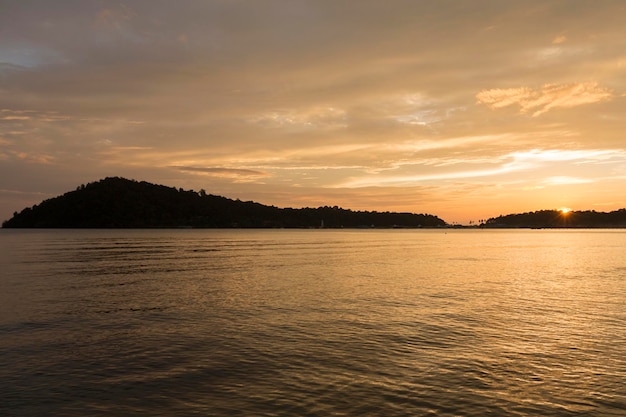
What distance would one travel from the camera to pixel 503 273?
69875 millimetres

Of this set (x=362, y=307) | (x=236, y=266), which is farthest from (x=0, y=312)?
(x=236, y=266)

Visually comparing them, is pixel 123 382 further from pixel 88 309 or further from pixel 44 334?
pixel 88 309

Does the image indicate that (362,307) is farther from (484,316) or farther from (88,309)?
(88,309)

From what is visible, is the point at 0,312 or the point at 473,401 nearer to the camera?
the point at 473,401

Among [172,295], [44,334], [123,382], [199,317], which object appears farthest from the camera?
[172,295]

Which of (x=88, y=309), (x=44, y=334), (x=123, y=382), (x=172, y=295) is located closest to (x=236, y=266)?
(x=172, y=295)

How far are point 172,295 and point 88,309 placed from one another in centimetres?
909

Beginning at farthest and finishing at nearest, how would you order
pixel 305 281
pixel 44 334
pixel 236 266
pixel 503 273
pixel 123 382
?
pixel 236 266 → pixel 503 273 → pixel 305 281 → pixel 44 334 → pixel 123 382

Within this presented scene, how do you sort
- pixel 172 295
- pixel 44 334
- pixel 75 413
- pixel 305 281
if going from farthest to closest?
pixel 305 281, pixel 172 295, pixel 44 334, pixel 75 413

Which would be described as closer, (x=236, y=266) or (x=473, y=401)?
(x=473, y=401)

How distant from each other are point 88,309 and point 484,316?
3152 centimetres

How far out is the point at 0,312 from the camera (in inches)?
1416

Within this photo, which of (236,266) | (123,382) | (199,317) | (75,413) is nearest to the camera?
(75,413)

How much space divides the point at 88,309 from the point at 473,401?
31.6 m
